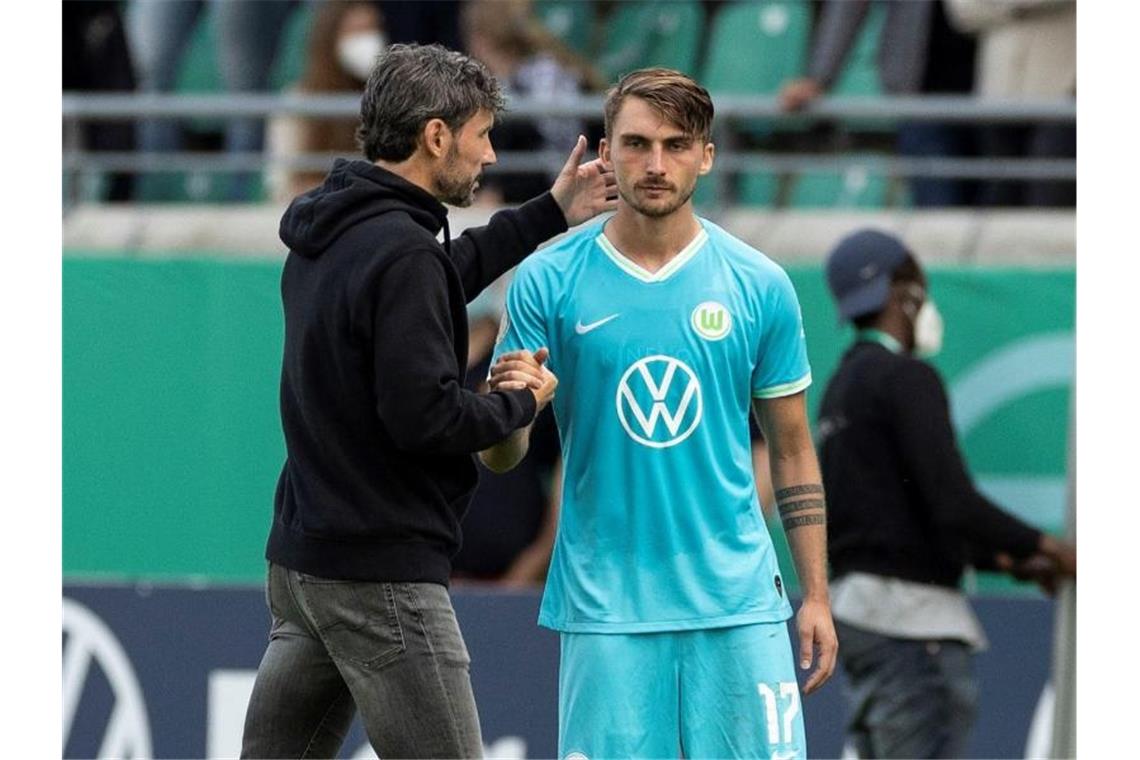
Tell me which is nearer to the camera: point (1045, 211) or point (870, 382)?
point (870, 382)

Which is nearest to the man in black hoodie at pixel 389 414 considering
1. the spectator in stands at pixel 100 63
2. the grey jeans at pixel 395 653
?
the grey jeans at pixel 395 653

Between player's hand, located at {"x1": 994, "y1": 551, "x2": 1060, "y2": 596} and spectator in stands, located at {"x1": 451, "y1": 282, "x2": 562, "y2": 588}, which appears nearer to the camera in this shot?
player's hand, located at {"x1": 994, "y1": 551, "x2": 1060, "y2": 596}

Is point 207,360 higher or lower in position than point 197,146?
lower

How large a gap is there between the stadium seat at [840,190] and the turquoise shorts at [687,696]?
14.7 ft

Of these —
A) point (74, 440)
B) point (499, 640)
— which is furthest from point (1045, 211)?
point (74, 440)

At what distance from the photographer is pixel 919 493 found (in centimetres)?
714

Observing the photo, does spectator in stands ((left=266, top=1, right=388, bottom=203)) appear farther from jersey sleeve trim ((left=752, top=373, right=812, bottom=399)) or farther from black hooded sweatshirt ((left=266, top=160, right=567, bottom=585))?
black hooded sweatshirt ((left=266, top=160, right=567, bottom=585))

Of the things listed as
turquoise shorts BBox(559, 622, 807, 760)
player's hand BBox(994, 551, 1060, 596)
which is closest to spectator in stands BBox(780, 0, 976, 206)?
player's hand BBox(994, 551, 1060, 596)

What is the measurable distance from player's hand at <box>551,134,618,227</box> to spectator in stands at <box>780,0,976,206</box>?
3.86 m

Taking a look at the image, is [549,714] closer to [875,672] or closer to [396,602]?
[875,672]

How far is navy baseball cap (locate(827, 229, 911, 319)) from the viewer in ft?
23.8
